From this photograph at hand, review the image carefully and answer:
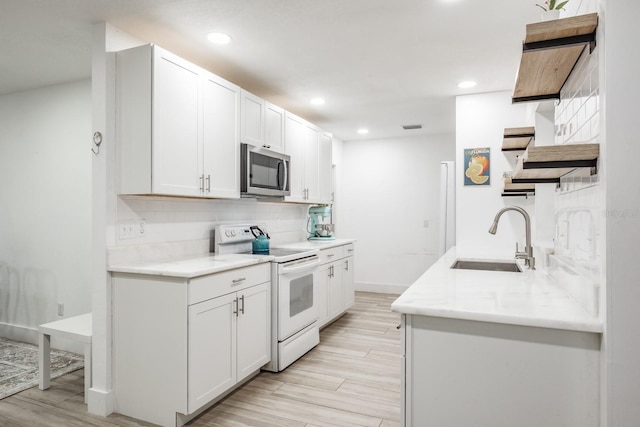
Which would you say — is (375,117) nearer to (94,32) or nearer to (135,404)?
(94,32)

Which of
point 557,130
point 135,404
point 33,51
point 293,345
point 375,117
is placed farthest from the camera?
point 375,117

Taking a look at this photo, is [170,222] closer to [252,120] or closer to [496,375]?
[252,120]

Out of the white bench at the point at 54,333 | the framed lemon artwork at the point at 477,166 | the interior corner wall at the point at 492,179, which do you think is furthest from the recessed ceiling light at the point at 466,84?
the white bench at the point at 54,333

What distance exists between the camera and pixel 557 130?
6.51 feet

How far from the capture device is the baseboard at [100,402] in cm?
241

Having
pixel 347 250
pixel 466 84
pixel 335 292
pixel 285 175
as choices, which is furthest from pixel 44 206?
pixel 466 84

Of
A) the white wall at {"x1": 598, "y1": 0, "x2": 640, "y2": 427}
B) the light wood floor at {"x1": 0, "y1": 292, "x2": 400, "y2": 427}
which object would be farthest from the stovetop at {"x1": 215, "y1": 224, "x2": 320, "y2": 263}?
the white wall at {"x1": 598, "y1": 0, "x2": 640, "y2": 427}

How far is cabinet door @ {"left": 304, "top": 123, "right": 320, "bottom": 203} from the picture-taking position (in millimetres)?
4379

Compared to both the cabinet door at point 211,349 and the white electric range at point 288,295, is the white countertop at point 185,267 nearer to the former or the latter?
the cabinet door at point 211,349

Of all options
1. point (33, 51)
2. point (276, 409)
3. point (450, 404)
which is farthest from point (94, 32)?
point (450, 404)

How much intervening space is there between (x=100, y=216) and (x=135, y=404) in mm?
1150

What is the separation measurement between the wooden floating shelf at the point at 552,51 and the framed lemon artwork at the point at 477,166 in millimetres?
2147

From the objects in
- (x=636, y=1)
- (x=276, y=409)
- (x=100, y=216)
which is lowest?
(x=276, y=409)

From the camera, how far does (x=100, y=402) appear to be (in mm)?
2420
